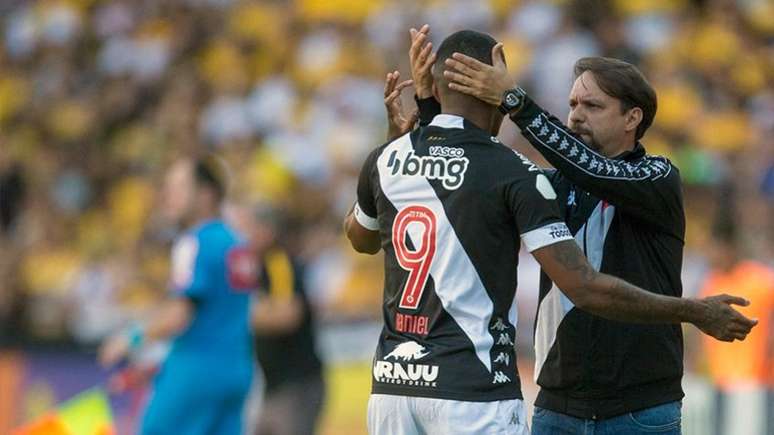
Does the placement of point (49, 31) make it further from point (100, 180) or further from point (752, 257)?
point (752, 257)

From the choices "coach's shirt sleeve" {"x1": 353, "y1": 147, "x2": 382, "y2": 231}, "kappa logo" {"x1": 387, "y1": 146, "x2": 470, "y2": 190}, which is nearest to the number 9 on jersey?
"kappa logo" {"x1": 387, "y1": 146, "x2": 470, "y2": 190}

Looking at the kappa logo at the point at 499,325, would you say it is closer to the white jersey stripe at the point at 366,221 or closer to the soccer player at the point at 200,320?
the white jersey stripe at the point at 366,221

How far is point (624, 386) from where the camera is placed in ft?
16.9

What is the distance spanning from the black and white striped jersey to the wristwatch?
12 cm

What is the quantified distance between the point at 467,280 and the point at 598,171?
63 centimetres

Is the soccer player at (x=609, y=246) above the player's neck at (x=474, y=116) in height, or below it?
below

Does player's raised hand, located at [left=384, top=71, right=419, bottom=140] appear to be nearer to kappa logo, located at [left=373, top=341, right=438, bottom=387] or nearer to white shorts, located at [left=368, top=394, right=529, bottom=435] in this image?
kappa logo, located at [left=373, top=341, right=438, bottom=387]

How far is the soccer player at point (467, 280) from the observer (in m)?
4.75

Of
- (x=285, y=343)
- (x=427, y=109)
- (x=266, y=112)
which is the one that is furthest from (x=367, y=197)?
(x=266, y=112)

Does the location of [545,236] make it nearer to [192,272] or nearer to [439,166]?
[439,166]

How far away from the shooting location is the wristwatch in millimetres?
4895

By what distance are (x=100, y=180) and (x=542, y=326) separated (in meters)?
12.0

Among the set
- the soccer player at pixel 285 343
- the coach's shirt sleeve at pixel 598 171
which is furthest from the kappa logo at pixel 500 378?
the soccer player at pixel 285 343

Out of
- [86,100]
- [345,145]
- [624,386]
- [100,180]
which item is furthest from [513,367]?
[86,100]
